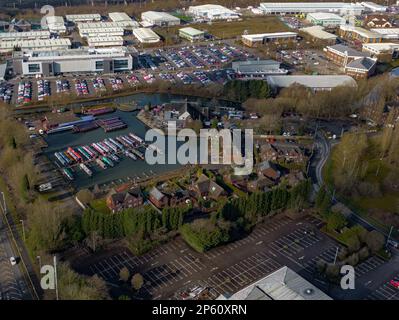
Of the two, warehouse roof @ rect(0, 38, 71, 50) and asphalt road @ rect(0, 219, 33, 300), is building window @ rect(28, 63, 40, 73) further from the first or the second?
asphalt road @ rect(0, 219, 33, 300)

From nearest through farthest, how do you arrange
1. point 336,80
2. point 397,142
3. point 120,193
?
point 120,193 < point 397,142 < point 336,80

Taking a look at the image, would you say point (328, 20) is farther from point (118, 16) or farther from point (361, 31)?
point (118, 16)

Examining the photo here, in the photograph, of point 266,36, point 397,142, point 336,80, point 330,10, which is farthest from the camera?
point 330,10

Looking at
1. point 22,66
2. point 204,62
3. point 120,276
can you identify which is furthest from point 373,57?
point 120,276

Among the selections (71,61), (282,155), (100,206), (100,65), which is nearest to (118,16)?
(100,65)

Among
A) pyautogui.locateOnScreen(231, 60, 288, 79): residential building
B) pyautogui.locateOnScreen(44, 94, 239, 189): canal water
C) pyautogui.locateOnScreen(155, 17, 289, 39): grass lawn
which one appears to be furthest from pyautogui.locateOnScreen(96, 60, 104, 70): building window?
pyautogui.locateOnScreen(155, 17, 289, 39): grass lawn

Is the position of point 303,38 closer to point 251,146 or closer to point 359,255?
point 251,146

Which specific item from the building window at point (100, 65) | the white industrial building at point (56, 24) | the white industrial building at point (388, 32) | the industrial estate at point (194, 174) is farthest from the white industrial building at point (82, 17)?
the white industrial building at point (388, 32)
